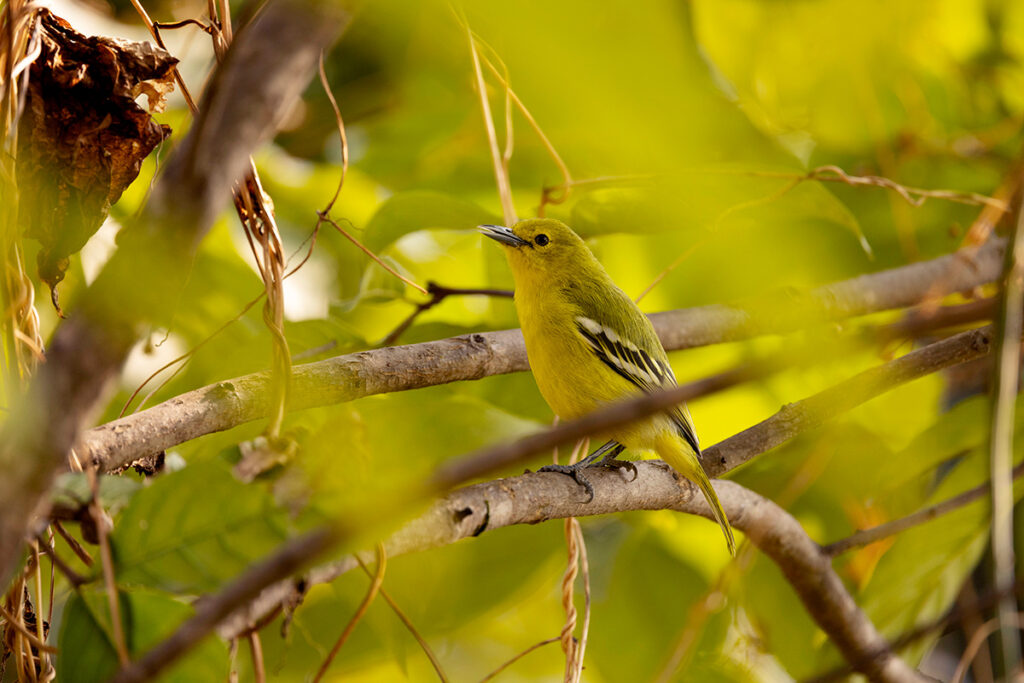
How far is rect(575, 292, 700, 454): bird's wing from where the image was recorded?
170 cm

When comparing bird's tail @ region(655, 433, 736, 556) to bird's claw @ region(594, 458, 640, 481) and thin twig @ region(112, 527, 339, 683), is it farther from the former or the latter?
thin twig @ region(112, 527, 339, 683)

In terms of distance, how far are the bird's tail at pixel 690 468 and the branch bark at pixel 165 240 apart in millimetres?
1084

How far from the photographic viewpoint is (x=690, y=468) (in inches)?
56.2

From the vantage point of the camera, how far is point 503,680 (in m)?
2.04

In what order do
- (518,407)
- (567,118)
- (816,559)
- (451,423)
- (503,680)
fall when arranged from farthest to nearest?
1. (503,680)
2. (518,407)
3. (816,559)
4. (451,423)
5. (567,118)

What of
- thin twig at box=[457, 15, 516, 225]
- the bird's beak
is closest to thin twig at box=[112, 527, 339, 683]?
thin twig at box=[457, 15, 516, 225]

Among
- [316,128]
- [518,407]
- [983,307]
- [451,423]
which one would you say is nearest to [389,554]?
[451,423]

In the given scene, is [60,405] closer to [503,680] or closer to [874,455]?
[874,455]

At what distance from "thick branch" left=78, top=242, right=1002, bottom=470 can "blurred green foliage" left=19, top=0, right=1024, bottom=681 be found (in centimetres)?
4

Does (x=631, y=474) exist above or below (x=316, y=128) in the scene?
below

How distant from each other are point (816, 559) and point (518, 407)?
2.07 ft

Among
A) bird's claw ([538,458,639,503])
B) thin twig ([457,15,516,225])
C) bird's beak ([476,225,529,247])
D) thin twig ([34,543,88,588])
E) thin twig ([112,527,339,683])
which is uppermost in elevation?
bird's beak ([476,225,529,247])

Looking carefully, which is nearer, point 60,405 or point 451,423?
point 60,405

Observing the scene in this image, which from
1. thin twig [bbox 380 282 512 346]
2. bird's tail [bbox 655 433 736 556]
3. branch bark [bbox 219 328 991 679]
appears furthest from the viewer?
thin twig [bbox 380 282 512 346]
